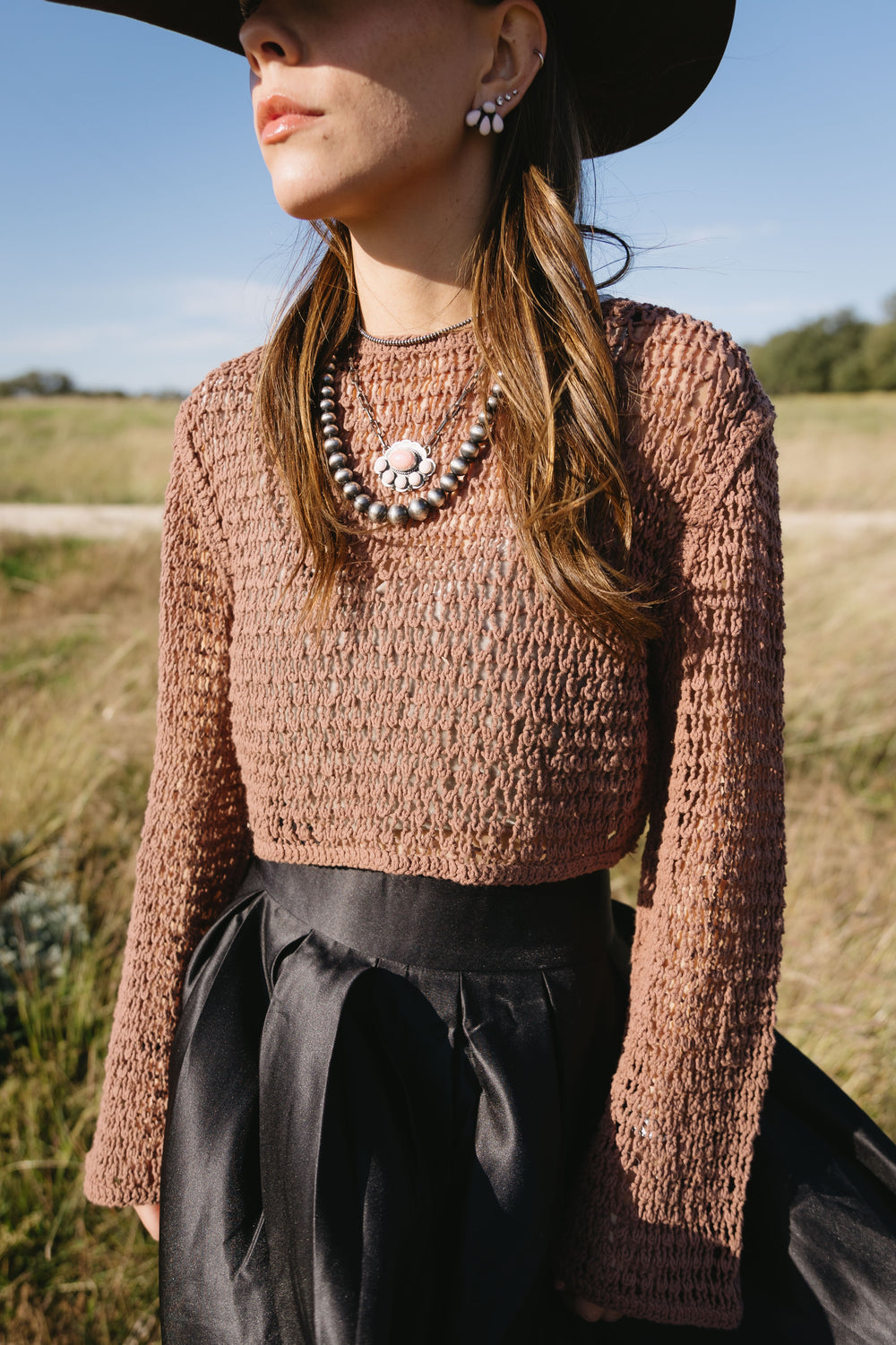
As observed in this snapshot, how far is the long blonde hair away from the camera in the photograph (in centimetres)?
107

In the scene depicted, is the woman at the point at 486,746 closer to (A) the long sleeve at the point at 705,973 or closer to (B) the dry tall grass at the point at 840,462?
(A) the long sleeve at the point at 705,973

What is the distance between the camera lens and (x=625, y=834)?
123cm

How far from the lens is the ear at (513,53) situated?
1100mm

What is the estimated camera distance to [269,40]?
104 cm

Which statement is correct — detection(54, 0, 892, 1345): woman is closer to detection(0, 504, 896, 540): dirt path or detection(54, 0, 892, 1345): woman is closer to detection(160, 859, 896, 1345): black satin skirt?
detection(160, 859, 896, 1345): black satin skirt

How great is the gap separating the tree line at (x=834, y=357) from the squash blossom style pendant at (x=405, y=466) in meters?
28.6

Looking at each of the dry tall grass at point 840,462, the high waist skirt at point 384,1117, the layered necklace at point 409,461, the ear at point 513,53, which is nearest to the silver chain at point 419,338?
the layered necklace at point 409,461

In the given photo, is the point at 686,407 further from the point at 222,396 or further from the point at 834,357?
the point at 834,357

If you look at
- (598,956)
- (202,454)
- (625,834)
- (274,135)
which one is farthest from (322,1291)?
(274,135)

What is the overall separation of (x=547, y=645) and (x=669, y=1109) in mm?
585

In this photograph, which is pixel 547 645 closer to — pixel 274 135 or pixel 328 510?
pixel 328 510

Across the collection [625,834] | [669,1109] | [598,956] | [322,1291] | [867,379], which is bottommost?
[322,1291]

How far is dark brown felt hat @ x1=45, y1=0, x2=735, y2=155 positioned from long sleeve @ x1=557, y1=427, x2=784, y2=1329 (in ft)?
1.91

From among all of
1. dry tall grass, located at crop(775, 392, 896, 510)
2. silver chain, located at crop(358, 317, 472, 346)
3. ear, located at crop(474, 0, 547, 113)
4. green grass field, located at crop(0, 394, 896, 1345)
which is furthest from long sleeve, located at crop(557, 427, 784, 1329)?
dry tall grass, located at crop(775, 392, 896, 510)
